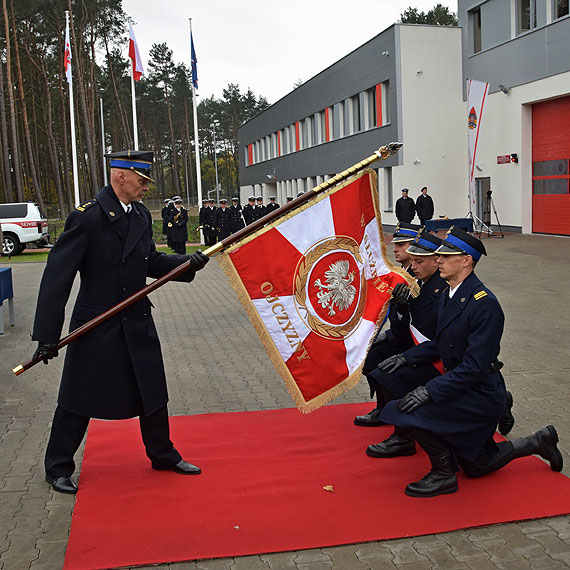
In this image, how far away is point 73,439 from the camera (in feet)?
14.8

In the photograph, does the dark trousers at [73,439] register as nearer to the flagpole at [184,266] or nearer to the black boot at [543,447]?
the flagpole at [184,266]

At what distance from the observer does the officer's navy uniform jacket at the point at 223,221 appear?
25375 millimetres

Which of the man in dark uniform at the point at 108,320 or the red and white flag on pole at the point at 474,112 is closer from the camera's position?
the man in dark uniform at the point at 108,320

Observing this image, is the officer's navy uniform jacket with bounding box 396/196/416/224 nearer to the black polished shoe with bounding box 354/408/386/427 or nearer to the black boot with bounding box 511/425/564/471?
the black polished shoe with bounding box 354/408/386/427

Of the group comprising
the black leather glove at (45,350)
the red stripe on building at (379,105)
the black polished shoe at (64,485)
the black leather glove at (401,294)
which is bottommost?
the black polished shoe at (64,485)

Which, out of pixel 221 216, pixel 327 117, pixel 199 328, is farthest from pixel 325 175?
pixel 199 328

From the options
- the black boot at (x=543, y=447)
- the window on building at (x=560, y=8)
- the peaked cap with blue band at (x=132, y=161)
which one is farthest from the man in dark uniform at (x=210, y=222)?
the black boot at (x=543, y=447)

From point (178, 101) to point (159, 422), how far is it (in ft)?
240

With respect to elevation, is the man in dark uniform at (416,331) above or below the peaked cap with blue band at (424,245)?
below

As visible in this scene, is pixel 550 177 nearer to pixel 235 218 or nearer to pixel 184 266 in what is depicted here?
pixel 235 218

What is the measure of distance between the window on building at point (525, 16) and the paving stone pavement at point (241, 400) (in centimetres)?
1311

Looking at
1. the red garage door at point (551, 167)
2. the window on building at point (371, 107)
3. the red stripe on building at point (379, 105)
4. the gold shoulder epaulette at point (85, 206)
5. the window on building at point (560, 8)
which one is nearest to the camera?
the gold shoulder epaulette at point (85, 206)

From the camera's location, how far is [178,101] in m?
74.0

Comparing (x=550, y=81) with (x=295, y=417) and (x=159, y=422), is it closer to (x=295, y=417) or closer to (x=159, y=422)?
(x=295, y=417)
